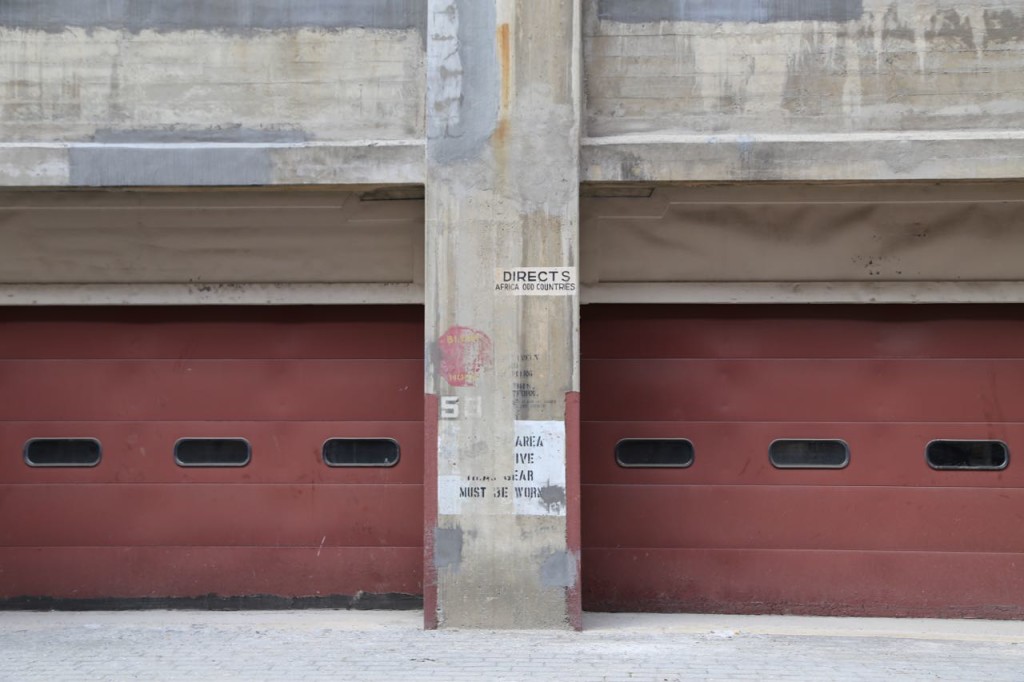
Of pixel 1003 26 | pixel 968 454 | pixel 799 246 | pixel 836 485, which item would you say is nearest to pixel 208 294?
pixel 799 246

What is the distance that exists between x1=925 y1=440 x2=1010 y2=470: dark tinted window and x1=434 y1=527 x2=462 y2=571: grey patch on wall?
3.73 meters

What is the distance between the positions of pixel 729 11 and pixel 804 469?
3.50 m

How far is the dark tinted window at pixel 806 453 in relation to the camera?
8.10 meters

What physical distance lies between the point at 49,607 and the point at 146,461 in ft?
4.48

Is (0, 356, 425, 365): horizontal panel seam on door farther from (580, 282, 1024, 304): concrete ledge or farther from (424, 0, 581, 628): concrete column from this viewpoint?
(580, 282, 1024, 304): concrete ledge

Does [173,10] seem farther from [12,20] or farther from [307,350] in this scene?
[307,350]

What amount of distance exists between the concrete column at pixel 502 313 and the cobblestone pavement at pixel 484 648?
48 cm

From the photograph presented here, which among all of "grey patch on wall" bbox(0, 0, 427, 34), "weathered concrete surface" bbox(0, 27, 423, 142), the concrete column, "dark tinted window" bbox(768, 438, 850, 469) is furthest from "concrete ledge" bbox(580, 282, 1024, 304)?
"grey patch on wall" bbox(0, 0, 427, 34)

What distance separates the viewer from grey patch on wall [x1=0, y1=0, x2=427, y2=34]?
7.66 m

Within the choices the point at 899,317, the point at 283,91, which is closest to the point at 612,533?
the point at 899,317

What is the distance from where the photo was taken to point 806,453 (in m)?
8.12

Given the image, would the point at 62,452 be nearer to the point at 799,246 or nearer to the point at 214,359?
the point at 214,359

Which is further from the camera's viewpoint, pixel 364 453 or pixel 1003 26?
pixel 364 453

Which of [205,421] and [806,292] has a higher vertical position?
[806,292]
